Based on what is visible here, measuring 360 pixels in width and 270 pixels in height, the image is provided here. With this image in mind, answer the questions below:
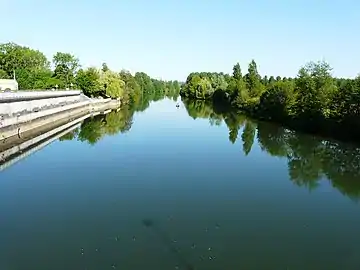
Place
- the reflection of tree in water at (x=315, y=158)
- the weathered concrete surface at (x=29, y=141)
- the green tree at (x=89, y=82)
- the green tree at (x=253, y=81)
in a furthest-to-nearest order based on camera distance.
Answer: the green tree at (x=89, y=82)
the green tree at (x=253, y=81)
the weathered concrete surface at (x=29, y=141)
the reflection of tree in water at (x=315, y=158)

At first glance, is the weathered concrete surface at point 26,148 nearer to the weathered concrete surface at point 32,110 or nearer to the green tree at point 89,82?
the weathered concrete surface at point 32,110

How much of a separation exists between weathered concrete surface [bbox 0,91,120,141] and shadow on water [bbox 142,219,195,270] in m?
16.3

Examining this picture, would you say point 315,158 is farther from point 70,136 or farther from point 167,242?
point 70,136

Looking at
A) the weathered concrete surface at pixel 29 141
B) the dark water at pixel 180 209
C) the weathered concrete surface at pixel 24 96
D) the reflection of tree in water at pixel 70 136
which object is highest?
the weathered concrete surface at pixel 24 96

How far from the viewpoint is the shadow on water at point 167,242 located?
933 cm

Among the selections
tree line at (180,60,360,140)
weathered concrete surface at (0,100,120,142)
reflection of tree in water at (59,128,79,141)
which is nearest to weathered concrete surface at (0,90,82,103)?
weathered concrete surface at (0,100,120,142)

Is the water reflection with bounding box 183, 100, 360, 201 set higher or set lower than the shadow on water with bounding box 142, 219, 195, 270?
lower

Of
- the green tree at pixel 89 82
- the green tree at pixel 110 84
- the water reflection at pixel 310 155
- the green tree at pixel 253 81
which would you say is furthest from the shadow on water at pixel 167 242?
the green tree at pixel 89 82

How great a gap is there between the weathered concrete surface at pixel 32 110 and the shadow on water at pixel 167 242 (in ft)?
53.4

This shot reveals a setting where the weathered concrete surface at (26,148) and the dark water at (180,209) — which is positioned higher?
the dark water at (180,209)

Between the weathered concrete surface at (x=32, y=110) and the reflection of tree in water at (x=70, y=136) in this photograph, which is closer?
the weathered concrete surface at (x=32, y=110)

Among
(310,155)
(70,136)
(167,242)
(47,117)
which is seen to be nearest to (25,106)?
(47,117)

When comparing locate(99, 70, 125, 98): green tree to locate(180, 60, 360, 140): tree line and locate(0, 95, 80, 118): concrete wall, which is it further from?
locate(180, 60, 360, 140): tree line

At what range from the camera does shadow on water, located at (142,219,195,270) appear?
9.33m
